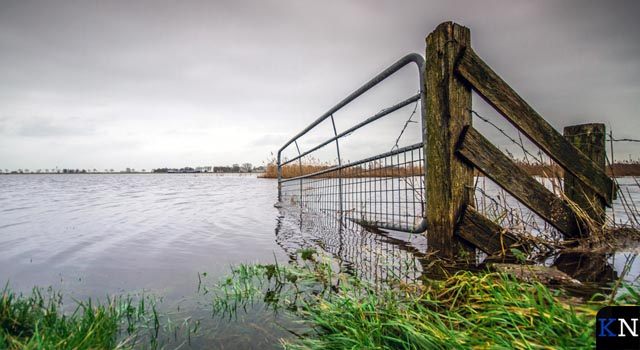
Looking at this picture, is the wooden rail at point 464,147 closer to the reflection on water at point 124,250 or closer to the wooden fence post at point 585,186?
the wooden fence post at point 585,186

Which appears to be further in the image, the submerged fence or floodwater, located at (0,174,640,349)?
the submerged fence

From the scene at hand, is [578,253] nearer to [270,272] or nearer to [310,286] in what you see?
[310,286]

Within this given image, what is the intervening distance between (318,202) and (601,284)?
16.8 ft

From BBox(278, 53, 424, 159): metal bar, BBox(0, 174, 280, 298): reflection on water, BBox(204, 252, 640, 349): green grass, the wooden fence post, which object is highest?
BBox(278, 53, 424, 159): metal bar

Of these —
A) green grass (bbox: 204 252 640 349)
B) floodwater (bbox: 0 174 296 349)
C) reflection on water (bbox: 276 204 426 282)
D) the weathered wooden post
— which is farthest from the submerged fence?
floodwater (bbox: 0 174 296 349)

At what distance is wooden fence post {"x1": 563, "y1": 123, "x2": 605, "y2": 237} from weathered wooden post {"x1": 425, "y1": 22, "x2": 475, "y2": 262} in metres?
1.22

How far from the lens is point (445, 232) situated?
8.00 feet

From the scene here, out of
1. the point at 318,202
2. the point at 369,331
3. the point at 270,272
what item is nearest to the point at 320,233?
the point at 270,272

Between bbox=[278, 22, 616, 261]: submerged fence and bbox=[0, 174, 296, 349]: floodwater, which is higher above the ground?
bbox=[278, 22, 616, 261]: submerged fence

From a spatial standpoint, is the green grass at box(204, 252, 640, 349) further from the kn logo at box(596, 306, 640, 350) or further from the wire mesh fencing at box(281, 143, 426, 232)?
the wire mesh fencing at box(281, 143, 426, 232)

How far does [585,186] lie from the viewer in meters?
2.79

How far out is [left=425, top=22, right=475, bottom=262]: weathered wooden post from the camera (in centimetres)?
238

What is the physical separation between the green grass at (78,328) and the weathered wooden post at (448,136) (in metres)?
2.08

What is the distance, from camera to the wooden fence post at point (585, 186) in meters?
2.80
